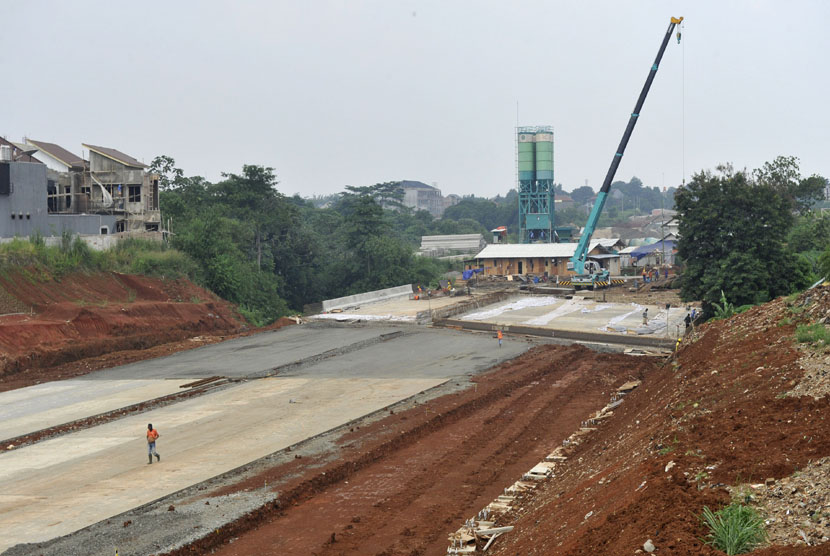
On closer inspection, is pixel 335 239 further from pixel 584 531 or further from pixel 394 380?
pixel 584 531

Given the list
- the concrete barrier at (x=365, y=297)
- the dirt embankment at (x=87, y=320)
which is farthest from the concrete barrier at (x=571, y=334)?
the dirt embankment at (x=87, y=320)

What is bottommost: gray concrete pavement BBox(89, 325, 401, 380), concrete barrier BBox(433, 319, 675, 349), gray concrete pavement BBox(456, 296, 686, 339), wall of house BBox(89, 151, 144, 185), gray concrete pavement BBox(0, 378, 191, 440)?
gray concrete pavement BBox(0, 378, 191, 440)

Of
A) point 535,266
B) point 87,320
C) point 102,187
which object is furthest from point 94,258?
point 535,266

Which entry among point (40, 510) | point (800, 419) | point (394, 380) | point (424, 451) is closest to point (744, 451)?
point (800, 419)

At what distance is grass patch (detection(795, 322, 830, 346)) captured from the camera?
18.3m

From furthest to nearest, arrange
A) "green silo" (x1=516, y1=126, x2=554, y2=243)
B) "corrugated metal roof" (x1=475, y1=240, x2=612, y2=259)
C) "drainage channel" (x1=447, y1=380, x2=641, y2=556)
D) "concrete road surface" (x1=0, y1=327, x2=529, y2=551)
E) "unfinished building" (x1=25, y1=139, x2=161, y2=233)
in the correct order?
"green silo" (x1=516, y1=126, x2=554, y2=243)
"corrugated metal roof" (x1=475, y1=240, x2=612, y2=259)
"unfinished building" (x1=25, y1=139, x2=161, y2=233)
"concrete road surface" (x1=0, y1=327, x2=529, y2=551)
"drainage channel" (x1=447, y1=380, x2=641, y2=556)

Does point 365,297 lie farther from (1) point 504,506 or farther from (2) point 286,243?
(1) point 504,506

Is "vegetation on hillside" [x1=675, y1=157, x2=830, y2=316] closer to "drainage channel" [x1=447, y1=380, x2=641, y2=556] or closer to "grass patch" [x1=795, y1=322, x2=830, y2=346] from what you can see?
"drainage channel" [x1=447, y1=380, x2=641, y2=556]

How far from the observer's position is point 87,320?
46062mm

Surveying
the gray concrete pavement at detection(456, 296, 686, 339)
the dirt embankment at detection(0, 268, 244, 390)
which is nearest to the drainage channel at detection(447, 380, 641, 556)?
the gray concrete pavement at detection(456, 296, 686, 339)

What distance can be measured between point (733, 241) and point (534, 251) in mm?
42253

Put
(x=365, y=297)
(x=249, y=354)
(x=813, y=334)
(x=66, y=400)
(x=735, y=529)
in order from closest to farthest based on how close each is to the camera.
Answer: (x=735, y=529)
(x=813, y=334)
(x=66, y=400)
(x=249, y=354)
(x=365, y=297)

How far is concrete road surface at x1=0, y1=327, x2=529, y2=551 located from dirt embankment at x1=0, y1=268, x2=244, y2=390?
12.8 ft

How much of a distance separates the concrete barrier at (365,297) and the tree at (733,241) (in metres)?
28.1
